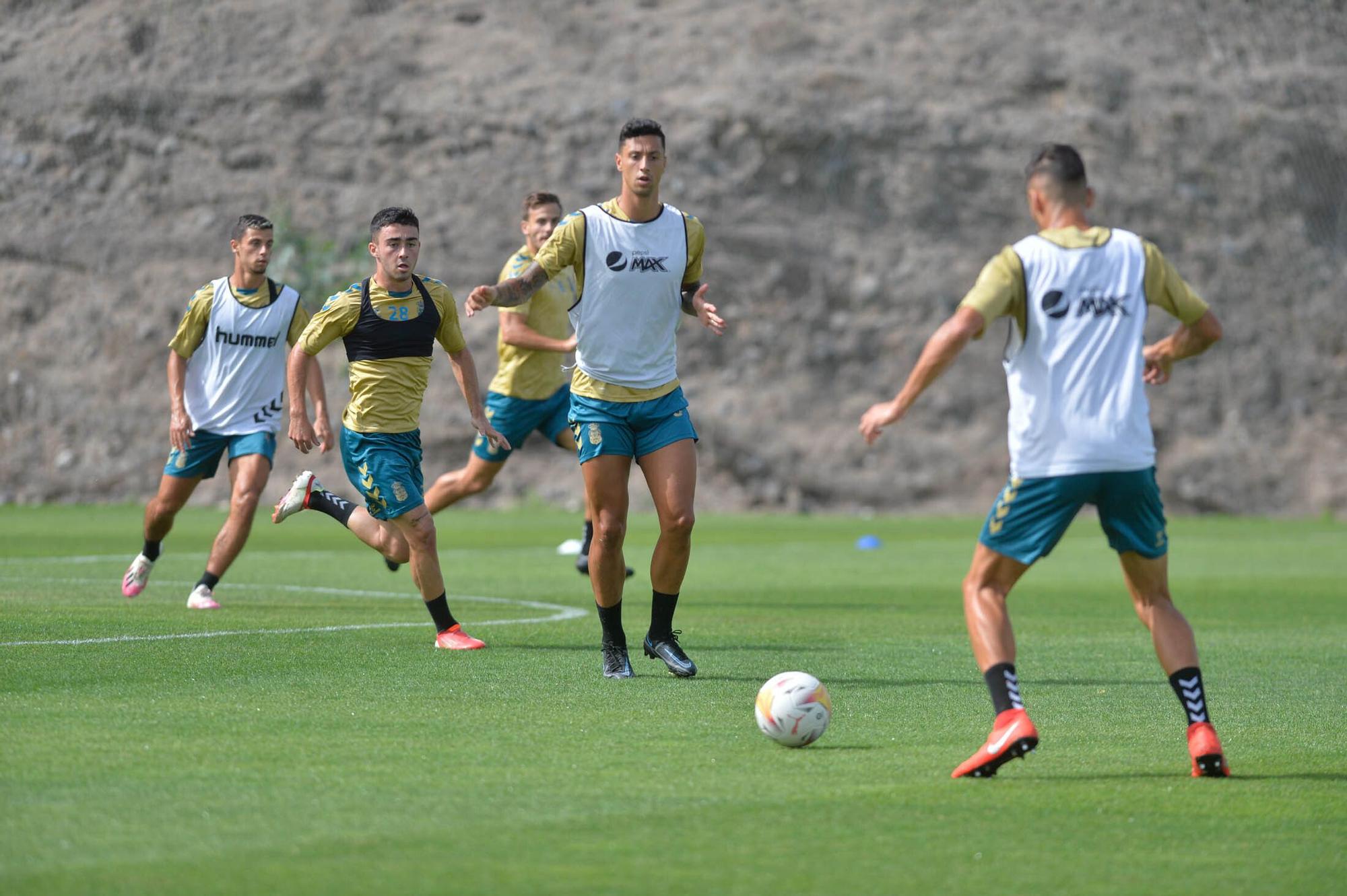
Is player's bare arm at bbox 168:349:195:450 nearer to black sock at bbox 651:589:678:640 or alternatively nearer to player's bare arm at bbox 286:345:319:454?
player's bare arm at bbox 286:345:319:454

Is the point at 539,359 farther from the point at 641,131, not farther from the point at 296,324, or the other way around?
the point at 641,131

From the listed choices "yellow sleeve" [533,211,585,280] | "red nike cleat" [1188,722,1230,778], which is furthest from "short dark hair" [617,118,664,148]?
"red nike cleat" [1188,722,1230,778]

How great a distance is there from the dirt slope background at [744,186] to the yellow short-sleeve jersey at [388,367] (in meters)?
22.1

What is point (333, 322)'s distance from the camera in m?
9.63

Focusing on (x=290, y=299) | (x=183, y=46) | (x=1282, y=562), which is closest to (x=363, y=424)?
(x=290, y=299)

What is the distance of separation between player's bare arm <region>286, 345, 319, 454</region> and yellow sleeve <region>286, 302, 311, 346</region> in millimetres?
2308

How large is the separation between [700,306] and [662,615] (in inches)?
62.4

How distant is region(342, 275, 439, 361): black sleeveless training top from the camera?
32.3ft

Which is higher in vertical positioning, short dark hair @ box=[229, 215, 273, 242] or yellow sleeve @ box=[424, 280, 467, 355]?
short dark hair @ box=[229, 215, 273, 242]

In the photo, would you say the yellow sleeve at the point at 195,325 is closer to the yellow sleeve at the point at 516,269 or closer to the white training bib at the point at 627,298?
the yellow sleeve at the point at 516,269

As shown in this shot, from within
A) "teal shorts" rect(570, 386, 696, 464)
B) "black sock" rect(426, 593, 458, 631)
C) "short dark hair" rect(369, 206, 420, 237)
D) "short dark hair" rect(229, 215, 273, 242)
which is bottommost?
"black sock" rect(426, 593, 458, 631)

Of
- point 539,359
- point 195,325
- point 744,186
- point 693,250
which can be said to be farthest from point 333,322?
point 744,186

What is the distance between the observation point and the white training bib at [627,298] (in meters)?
8.64

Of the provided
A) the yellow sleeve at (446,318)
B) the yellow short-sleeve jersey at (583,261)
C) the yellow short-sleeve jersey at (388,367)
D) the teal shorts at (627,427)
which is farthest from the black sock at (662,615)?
the yellow sleeve at (446,318)
